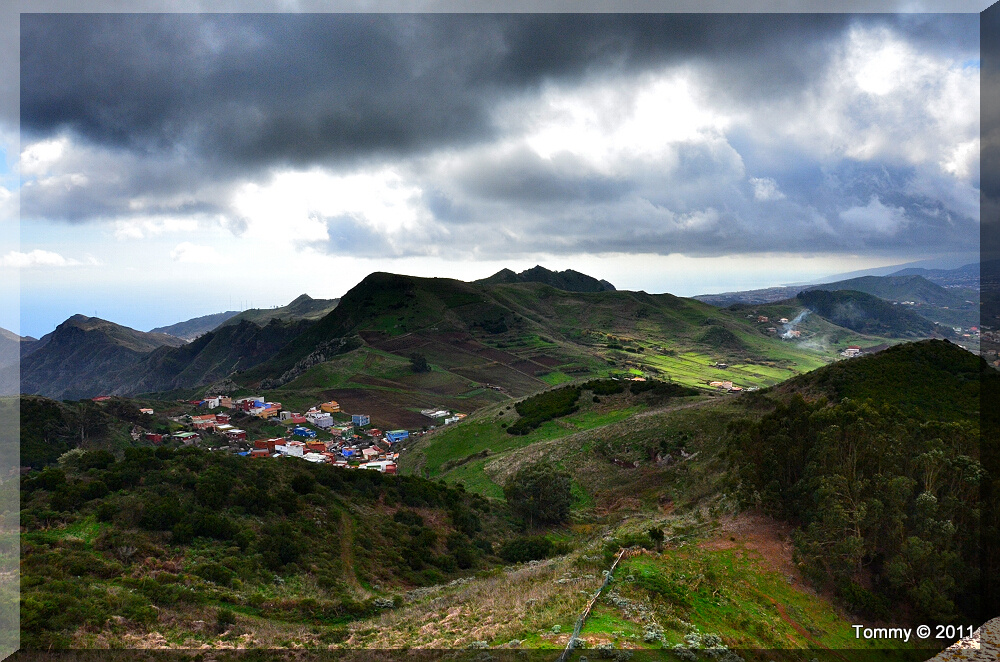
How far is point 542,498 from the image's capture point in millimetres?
35094

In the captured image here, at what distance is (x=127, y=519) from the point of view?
21.6m

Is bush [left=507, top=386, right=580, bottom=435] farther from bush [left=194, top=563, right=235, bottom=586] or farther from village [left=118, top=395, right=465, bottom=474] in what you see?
bush [left=194, top=563, right=235, bottom=586]

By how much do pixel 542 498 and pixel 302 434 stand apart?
7898 centimetres

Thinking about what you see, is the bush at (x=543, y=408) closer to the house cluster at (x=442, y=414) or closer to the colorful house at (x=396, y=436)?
the colorful house at (x=396, y=436)

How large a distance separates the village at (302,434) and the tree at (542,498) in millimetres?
35451

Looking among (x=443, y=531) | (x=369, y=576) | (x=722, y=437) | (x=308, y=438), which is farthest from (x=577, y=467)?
(x=308, y=438)

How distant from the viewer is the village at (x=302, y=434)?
261ft

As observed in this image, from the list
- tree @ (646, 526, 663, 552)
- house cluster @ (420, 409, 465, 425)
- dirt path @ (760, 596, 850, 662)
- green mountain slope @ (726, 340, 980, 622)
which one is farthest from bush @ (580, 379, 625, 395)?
dirt path @ (760, 596, 850, 662)

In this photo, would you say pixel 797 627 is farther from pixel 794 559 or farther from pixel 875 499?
pixel 875 499

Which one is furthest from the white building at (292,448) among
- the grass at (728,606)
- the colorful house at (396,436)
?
the grass at (728,606)

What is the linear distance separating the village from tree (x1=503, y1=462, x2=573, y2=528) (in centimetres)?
3545

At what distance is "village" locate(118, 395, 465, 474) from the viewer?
79500mm

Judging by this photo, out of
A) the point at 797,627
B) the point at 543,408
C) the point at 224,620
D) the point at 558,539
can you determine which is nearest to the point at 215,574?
the point at 224,620

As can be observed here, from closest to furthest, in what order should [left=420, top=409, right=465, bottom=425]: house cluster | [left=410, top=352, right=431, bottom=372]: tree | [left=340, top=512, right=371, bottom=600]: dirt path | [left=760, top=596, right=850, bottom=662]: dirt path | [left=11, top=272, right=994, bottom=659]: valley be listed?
[left=760, top=596, right=850, bottom=662]: dirt path → [left=11, top=272, right=994, bottom=659]: valley → [left=340, top=512, right=371, bottom=600]: dirt path → [left=420, top=409, right=465, bottom=425]: house cluster → [left=410, top=352, right=431, bottom=372]: tree
